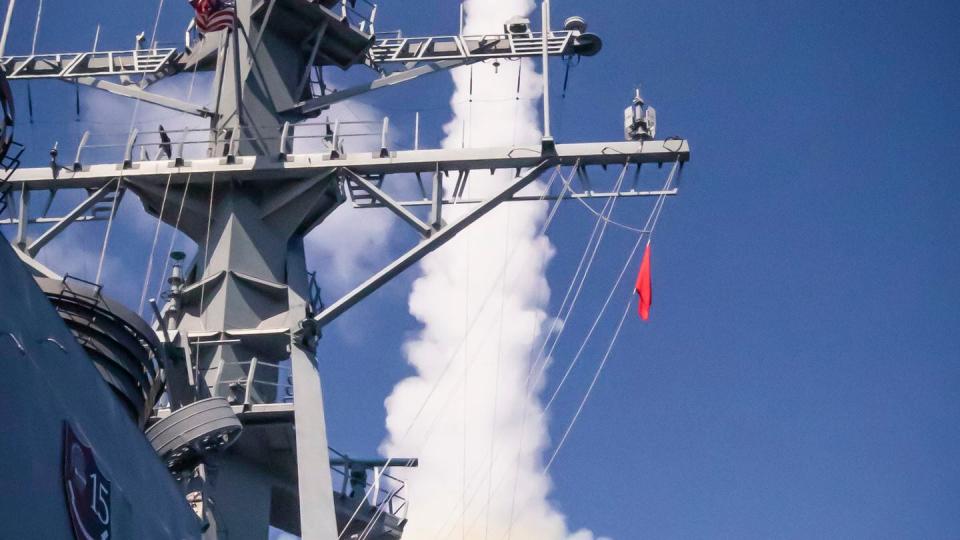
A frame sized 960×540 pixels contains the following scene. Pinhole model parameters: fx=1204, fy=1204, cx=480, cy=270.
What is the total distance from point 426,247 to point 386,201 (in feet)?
2.18

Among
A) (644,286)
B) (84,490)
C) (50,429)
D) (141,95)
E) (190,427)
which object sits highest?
(141,95)

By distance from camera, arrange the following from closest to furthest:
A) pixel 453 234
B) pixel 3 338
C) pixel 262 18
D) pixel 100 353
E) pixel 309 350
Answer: pixel 3 338 → pixel 100 353 → pixel 309 350 → pixel 453 234 → pixel 262 18

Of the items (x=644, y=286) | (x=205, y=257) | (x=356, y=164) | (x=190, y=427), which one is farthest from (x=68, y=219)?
(x=644, y=286)

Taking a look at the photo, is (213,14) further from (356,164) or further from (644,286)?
(644,286)

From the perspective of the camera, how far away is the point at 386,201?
36.2ft

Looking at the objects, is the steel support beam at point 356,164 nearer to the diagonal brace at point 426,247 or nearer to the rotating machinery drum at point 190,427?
the diagonal brace at point 426,247

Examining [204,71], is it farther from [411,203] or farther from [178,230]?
[411,203]

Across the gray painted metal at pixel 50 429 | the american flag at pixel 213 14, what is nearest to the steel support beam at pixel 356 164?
the american flag at pixel 213 14

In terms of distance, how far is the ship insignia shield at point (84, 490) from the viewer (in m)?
4.96

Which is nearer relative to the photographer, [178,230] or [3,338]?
[3,338]

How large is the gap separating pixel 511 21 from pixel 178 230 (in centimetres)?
433

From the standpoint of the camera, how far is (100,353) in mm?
7074

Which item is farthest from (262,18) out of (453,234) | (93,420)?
(93,420)

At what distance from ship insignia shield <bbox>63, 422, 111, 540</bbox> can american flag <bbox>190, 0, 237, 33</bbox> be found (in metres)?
7.92
